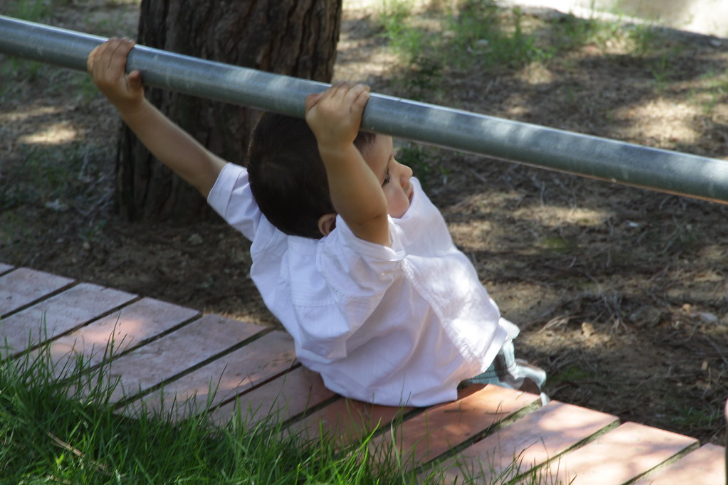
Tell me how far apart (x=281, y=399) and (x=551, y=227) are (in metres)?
1.97

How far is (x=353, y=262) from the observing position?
1.79 metres

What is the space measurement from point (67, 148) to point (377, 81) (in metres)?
1.69

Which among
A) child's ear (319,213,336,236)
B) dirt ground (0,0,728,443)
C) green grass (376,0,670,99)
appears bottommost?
dirt ground (0,0,728,443)

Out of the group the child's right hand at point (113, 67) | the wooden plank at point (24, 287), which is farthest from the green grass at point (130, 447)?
the child's right hand at point (113, 67)

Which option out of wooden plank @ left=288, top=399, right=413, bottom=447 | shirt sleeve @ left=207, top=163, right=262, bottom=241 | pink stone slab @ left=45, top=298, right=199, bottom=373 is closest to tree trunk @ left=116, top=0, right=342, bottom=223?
pink stone slab @ left=45, top=298, right=199, bottom=373

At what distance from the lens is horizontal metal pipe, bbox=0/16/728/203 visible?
1.22 m

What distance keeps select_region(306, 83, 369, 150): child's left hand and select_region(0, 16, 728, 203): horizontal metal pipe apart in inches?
0.7

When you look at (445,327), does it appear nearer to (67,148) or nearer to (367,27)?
(67,148)

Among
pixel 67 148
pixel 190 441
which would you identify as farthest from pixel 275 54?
pixel 190 441

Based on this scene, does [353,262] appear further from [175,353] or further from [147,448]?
[175,353]

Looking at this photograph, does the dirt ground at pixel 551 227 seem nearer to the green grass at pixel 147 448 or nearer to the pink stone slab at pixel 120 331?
the pink stone slab at pixel 120 331

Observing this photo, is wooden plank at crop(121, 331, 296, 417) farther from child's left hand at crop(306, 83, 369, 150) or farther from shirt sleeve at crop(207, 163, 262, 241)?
child's left hand at crop(306, 83, 369, 150)

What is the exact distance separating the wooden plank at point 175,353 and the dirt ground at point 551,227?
88cm

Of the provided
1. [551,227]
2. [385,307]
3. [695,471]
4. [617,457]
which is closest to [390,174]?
[385,307]
